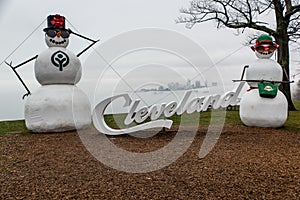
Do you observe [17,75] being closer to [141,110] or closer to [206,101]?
[141,110]

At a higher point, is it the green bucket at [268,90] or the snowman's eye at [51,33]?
the snowman's eye at [51,33]

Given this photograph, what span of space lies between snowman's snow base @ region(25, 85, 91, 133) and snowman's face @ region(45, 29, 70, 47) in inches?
53.1

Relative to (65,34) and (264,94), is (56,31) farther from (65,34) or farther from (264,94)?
(264,94)

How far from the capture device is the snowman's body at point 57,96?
30.3 feet

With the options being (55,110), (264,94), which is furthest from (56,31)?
(264,94)

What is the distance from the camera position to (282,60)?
1622 centimetres

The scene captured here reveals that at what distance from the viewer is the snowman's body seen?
923 centimetres

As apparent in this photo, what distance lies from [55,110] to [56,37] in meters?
2.32

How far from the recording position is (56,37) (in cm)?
978

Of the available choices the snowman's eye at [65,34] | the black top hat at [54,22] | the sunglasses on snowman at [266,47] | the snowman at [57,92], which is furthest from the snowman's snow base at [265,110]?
the black top hat at [54,22]

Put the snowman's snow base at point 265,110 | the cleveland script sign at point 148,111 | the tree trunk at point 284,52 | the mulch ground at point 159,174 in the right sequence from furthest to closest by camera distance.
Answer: the tree trunk at point 284,52, the snowman's snow base at point 265,110, the cleveland script sign at point 148,111, the mulch ground at point 159,174

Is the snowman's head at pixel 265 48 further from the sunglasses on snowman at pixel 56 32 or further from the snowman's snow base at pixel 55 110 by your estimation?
the sunglasses on snowman at pixel 56 32

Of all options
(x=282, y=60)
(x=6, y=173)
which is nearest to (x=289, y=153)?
(x=6, y=173)

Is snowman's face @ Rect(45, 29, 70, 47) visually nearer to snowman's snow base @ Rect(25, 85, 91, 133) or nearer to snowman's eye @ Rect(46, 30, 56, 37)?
snowman's eye @ Rect(46, 30, 56, 37)
